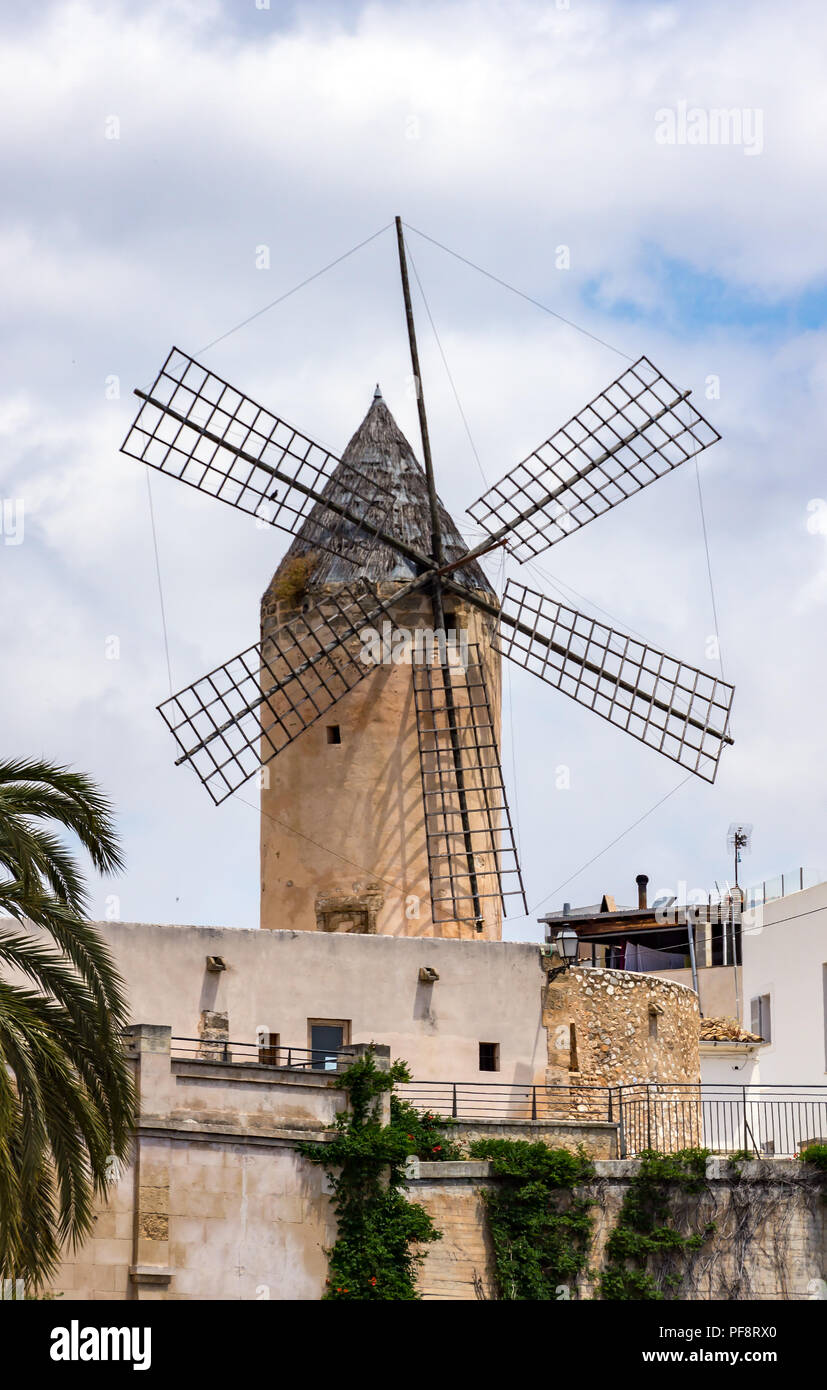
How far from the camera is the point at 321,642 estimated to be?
99.8 ft

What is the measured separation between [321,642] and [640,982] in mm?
5820

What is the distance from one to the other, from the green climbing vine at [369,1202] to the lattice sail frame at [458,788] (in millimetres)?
5193

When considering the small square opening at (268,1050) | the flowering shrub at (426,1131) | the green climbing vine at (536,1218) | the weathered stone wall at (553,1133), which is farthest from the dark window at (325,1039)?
the green climbing vine at (536,1218)

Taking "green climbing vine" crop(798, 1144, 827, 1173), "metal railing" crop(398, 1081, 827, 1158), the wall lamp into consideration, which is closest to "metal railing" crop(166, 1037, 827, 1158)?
"metal railing" crop(398, 1081, 827, 1158)

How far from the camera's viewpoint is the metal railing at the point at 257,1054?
2589 centimetres

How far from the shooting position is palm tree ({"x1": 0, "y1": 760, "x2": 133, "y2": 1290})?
60.1 feet

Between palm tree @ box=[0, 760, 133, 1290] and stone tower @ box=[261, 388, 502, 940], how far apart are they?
33.7 feet

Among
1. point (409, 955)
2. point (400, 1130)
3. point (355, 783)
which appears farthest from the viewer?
point (355, 783)

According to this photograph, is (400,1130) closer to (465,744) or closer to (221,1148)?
(221,1148)

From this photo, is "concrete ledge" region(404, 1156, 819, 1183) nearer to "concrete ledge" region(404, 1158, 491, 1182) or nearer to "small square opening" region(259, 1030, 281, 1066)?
"concrete ledge" region(404, 1158, 491, 1182)

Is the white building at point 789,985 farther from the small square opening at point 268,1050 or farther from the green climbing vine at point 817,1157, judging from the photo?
the small square opening at point 268,1050

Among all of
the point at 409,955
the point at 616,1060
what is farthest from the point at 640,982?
the point at 409,955

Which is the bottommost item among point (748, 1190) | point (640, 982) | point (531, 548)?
point (748, 1190)

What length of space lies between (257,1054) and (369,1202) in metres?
2.97
